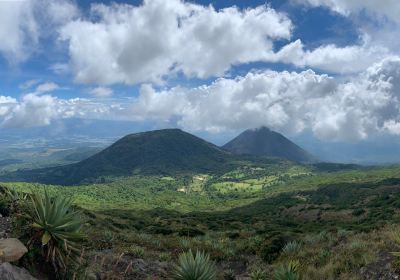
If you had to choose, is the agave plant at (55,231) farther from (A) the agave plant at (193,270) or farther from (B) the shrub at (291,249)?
(B) the shrub at (291,249)

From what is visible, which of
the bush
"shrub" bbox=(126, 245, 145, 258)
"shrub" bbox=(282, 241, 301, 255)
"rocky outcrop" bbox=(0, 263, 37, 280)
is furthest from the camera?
the bush

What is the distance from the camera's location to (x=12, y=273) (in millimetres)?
8055

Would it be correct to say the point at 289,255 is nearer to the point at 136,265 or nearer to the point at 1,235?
the point at 136,265

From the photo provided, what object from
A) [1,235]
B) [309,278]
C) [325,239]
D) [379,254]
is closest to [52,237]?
[1,235]

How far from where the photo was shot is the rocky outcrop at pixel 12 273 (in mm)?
7887

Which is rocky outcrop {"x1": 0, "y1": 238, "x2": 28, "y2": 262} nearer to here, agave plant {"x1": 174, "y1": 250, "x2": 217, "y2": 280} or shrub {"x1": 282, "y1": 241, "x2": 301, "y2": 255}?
agave plant {"x1": 174, "y1": 250, "x2": 217, "y2": 280}

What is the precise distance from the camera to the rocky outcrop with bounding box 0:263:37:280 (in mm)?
7887

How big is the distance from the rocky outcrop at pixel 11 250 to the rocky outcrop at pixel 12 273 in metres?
0.36

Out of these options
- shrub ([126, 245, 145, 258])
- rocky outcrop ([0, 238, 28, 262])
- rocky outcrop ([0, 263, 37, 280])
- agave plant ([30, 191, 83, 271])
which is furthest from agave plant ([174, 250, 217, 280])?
shrub ([126, 245, 145, 258])

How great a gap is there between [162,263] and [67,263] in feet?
21.7

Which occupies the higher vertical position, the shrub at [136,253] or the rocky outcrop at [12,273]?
the rocky outcrop at [12,273]

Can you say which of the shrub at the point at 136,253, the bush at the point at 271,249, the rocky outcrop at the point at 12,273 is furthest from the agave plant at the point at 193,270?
the bush at the point at 271,249

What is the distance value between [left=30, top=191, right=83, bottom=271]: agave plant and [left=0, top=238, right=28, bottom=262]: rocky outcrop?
0.42 meters

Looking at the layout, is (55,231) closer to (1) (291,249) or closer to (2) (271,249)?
(1) (291,249)
